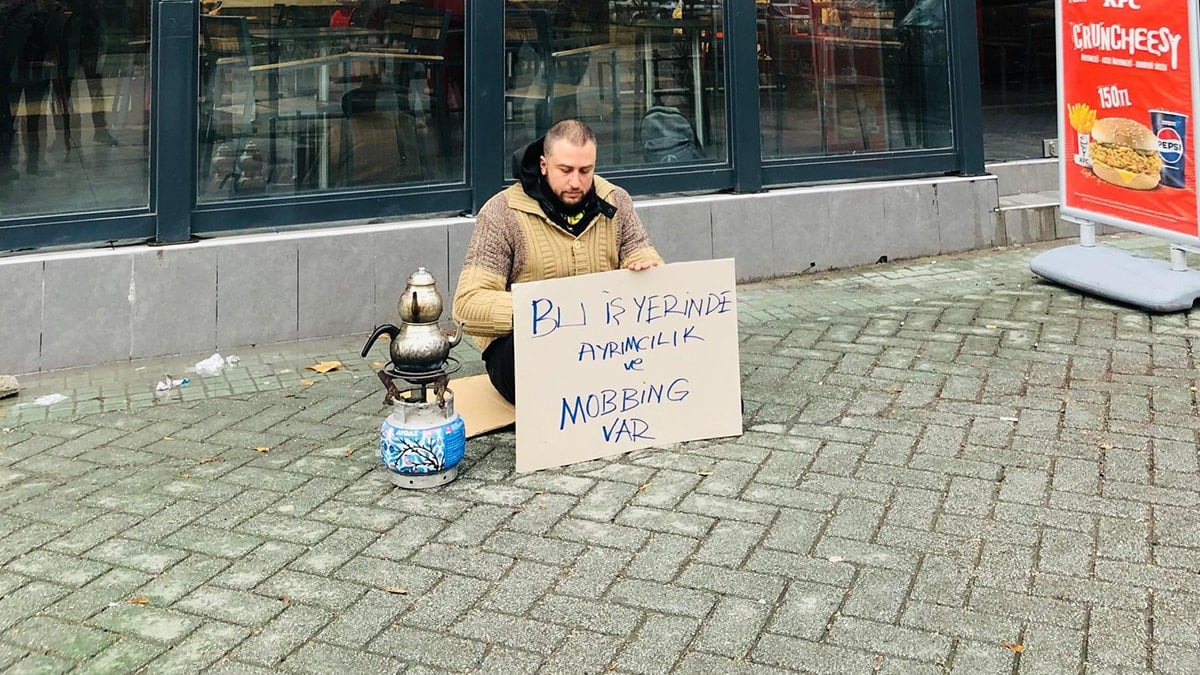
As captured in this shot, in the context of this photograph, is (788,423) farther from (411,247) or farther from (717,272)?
(411,247)

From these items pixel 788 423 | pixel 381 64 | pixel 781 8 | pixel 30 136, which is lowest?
pixel 788 423

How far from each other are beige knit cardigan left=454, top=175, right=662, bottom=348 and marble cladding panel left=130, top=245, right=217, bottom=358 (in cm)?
213

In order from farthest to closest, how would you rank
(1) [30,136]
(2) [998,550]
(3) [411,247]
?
1. (3) [411,247]
2. (1) [30,136]
3. (2) [998,550]

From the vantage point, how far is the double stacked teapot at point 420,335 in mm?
4289

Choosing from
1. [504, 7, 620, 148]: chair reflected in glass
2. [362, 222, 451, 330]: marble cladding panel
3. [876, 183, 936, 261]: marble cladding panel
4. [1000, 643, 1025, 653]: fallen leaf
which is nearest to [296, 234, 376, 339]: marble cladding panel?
[362, 222, 451, 330]: marble cladding panel

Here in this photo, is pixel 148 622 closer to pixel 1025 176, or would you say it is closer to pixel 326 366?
pixel 326 366

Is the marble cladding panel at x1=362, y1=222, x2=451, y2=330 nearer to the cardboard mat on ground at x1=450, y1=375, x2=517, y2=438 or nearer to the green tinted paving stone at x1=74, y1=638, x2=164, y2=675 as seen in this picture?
the cardboard mat on ground at x1=450, y1=375, x2=517, y2=438

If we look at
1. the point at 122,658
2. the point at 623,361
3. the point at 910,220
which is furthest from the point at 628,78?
the point at 122,658

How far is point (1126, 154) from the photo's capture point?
283 inches

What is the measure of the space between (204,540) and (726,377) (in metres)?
2.15

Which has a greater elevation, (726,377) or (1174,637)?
(726,377)

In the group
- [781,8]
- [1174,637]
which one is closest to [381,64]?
[781,8]

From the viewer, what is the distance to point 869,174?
8398 millimetres

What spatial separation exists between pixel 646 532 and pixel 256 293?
10.8 feet
